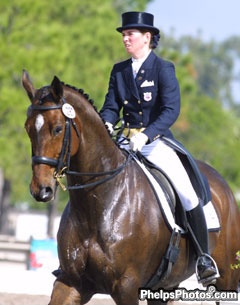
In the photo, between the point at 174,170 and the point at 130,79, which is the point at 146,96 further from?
the point at 174,170

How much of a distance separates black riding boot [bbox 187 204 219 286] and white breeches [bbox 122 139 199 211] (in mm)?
112

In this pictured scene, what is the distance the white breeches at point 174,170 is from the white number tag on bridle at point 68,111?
3.72 feet

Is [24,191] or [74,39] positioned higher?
[74,39]

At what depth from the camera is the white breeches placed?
8.76 m

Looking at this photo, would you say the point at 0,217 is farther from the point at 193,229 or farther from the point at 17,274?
the point at 193,229

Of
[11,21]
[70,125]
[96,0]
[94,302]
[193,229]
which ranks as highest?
[96,0]

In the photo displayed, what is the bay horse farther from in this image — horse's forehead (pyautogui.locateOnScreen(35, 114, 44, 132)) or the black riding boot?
the black riding boot

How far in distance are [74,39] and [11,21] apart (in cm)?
502

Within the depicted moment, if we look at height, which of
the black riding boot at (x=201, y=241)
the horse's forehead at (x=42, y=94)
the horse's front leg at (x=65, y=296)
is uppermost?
the horse's forehead at (x=42, y=94)

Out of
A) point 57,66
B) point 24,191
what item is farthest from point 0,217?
point 57,66

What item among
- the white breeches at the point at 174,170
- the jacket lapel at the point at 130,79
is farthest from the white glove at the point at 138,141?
the jacket lapel at the point at 130,79

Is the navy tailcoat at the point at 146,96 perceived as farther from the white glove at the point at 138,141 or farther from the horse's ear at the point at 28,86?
the horse's ear at the point at 28,86

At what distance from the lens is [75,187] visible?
7.96 metres

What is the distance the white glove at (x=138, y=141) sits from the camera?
8.39m
